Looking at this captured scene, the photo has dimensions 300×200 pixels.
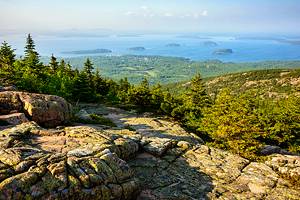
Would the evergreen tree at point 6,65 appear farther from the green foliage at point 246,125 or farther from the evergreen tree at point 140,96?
the green foliage at point 246,125

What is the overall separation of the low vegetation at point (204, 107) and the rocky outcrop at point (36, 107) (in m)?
7.37

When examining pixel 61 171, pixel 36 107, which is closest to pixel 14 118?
pixel 36 107

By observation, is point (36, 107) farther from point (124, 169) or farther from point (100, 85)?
point (100, 85)

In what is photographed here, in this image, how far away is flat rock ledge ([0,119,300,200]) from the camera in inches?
554

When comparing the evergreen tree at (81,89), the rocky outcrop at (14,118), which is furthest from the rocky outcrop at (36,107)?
the evergreen tree at (81,89)

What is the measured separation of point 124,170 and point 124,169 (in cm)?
6

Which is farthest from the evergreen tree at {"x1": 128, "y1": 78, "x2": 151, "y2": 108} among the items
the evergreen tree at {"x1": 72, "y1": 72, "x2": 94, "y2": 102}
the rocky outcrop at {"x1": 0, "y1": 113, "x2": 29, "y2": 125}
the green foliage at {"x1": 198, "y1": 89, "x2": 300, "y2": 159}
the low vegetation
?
the rocky outcrop at {"x1": 0, "y1": 113, "x2": 29, "y2": 125}

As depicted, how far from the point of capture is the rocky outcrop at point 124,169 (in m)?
14.1

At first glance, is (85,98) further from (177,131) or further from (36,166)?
(36,166)

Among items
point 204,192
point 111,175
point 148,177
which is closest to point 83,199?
point 111,175

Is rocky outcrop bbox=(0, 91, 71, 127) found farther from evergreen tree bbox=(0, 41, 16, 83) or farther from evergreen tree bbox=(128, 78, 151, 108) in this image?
evergreen tree bbox=(128, 78, 151, 108)

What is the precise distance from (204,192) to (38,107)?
18.1m

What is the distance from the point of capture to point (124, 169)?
17.1 metres

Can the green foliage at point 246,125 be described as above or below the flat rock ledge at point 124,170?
below
